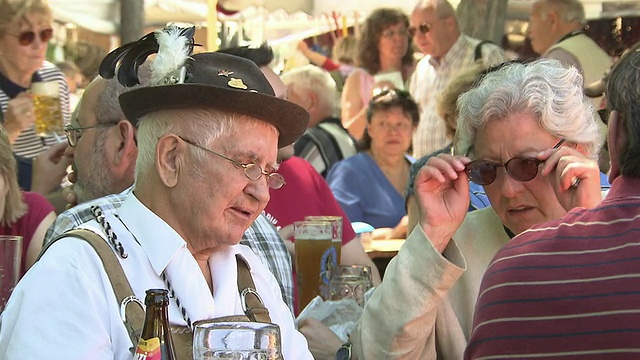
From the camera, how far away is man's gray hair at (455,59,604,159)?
3191mm

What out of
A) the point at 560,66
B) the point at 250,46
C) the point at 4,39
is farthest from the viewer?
the point at 4,39

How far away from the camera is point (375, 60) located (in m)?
9.41

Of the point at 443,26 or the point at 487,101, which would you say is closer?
the point at 487,101

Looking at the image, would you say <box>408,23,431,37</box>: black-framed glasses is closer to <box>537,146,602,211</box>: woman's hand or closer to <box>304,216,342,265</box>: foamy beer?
<box>304,216,342,265</box>: foamy beer

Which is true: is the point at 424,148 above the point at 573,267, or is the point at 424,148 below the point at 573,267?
below

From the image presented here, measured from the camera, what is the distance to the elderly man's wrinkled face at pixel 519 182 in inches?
125

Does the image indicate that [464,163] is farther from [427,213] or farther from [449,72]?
[449,72]

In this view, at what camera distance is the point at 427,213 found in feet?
10.0

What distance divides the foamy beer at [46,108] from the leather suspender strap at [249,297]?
277cm

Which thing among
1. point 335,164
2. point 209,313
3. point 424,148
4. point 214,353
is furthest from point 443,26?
point 214,353

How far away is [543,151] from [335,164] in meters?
4.22

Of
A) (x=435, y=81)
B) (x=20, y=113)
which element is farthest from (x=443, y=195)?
(x=435, y=81)

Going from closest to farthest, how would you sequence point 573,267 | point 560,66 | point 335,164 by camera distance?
point 573,267 → point 560,66 → point 335,164

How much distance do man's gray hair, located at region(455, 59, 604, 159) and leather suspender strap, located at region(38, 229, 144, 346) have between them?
4.18 feet
